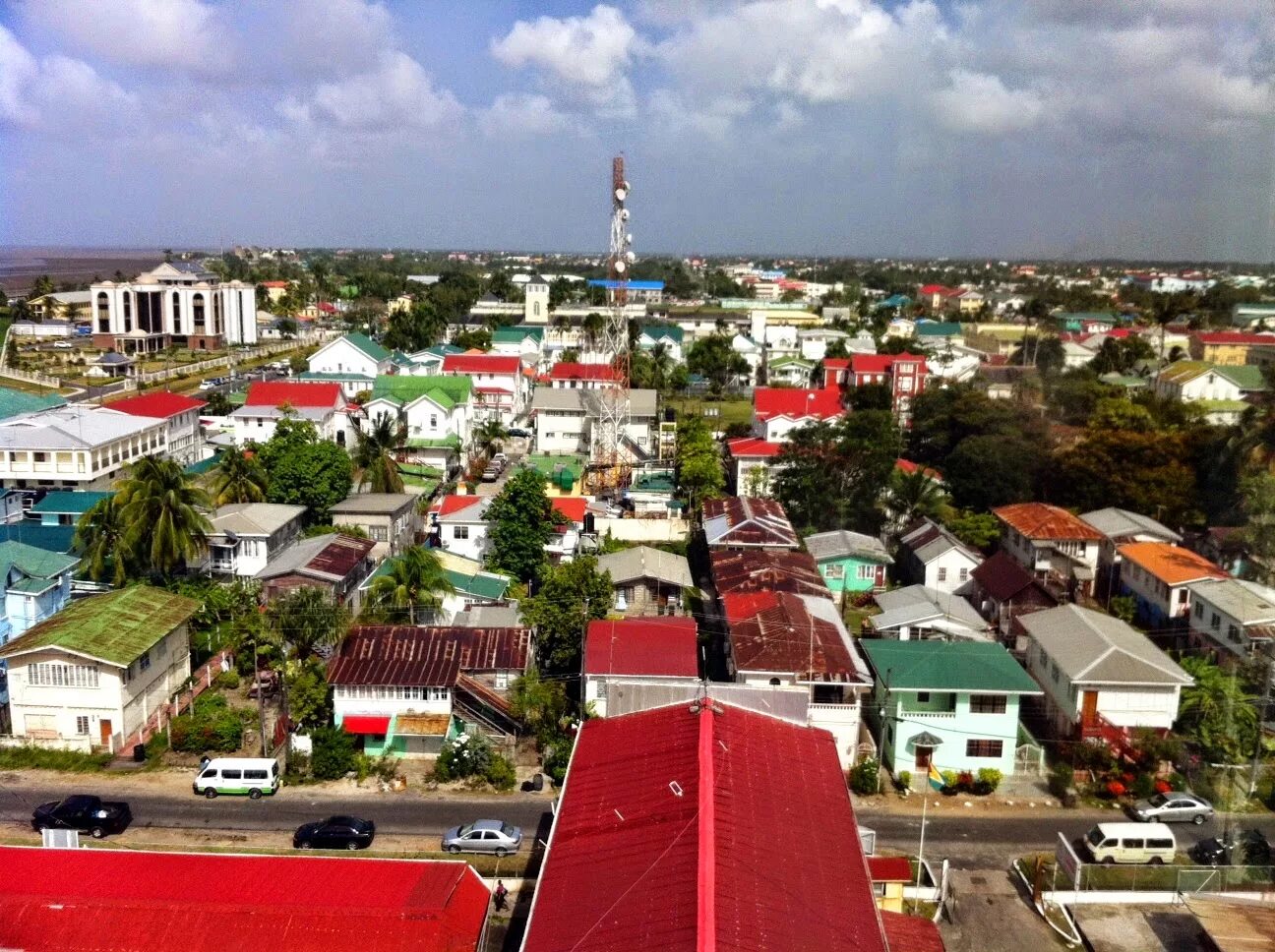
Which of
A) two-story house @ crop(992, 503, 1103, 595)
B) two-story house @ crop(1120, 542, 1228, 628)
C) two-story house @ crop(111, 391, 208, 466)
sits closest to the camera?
two-story house @ crop(1120, 542, 1228, 628)

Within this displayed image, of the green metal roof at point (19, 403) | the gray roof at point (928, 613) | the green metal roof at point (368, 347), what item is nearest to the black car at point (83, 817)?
the gray roof at point (928, 613)

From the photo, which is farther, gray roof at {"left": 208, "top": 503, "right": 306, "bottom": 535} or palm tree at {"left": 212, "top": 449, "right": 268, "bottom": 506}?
palm tree at {"left": 212, "top": 449, "right": 268, "bottom": 506}

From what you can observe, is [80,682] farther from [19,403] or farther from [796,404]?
[796,404]

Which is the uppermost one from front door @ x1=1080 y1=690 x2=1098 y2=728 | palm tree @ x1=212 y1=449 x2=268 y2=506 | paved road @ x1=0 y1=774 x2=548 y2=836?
palm tree @ x1=212 y1=449 x2=268 y2=506

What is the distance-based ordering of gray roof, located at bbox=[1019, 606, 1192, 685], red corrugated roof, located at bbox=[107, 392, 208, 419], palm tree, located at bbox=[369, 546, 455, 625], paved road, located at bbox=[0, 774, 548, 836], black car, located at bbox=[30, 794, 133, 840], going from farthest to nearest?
1. red corrugated roof, located at bbox=[107, 392, 208, 419]
2. palm tree, located at bbox=[369, 546, 455, 625]
3. gray roof, located at bbox=[1019, 606, 1192, 685]
4. paved road, located at bbox=[0, 774, 548, 836]
5. black car, located at bbox=[30, 794, 133, 840]

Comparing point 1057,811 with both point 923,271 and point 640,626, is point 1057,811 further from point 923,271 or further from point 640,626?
point 923,271

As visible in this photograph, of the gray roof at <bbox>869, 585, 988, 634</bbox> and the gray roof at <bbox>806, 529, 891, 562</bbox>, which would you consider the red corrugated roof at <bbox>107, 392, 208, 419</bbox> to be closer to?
the gray roof at <bbox>806, 529, 891, 562</bbox>

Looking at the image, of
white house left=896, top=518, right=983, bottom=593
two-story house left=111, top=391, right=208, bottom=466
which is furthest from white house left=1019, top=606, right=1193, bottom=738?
two-story house left=111, top=391, right=208, bottom=466
